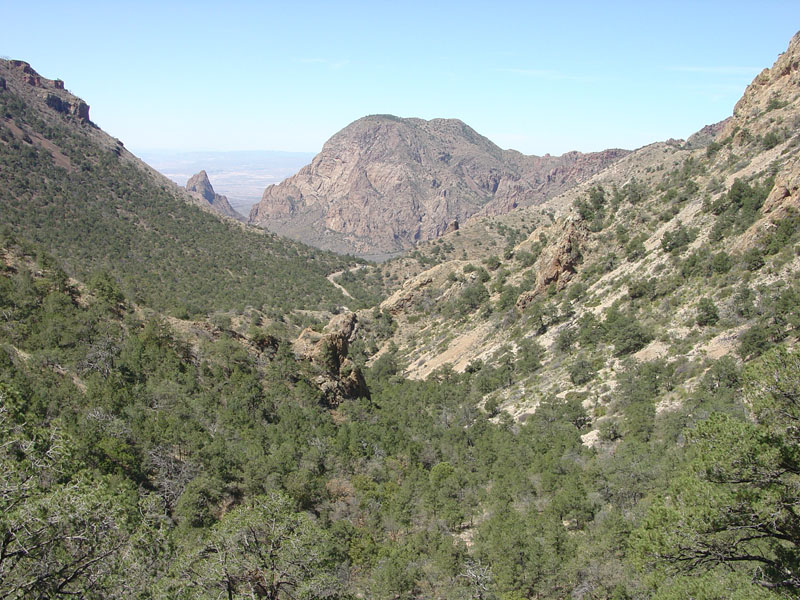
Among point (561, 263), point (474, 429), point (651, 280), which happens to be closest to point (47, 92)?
point (561, 263)

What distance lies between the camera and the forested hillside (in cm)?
951

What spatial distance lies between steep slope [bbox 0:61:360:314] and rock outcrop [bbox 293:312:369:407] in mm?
19172

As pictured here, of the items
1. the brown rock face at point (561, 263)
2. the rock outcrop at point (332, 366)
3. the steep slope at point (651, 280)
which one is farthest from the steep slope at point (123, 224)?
the brown rock face at point (561, 263)

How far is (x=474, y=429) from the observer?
121ft

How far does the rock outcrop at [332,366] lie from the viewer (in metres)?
39.2

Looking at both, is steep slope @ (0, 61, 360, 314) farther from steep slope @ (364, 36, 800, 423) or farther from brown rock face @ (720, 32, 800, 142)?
brown rock face @ (720, 32, 800, 142)

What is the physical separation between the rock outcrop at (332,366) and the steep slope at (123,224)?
62.9 ft

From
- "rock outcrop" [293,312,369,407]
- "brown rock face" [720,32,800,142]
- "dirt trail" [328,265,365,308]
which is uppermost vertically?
"brown rock face" [720,32,800,142]

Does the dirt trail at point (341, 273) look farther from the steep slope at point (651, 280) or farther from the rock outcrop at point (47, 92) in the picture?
the rock outcrop at point (47, 92)

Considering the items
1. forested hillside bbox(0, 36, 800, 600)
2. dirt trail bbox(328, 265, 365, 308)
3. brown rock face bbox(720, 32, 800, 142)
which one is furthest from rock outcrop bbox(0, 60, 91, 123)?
brown rock face bbox(720, 32, 800, 142)

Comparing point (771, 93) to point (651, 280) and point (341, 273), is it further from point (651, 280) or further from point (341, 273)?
point (341, 273)

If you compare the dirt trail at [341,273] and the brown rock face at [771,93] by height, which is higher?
the brown rock face at [771,93]

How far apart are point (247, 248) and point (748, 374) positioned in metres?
98.0

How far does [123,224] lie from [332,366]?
60.3 m
